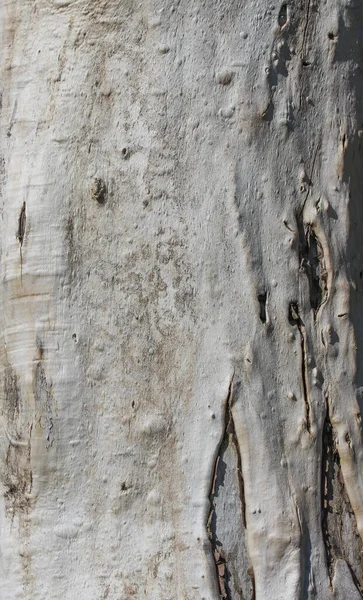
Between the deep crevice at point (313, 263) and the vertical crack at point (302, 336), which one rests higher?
the deep crevice at point (313, 263)

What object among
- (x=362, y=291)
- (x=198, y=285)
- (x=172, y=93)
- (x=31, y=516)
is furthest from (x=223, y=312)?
(x=31, y=516)

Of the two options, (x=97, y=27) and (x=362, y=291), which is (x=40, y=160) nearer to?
(x=97, y=27)

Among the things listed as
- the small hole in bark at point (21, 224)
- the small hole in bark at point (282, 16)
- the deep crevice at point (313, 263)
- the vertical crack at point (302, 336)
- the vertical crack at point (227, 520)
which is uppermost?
the small hole in bark at point (282, 16)

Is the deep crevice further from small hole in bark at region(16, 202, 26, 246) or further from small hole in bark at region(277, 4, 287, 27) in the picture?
small hole in bark at region(16, 202, 26, 246)

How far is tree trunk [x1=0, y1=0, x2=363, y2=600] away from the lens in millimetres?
1479

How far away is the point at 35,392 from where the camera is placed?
156 centimetres

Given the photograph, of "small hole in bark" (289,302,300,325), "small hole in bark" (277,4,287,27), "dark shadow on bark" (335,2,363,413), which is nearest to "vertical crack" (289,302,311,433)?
"small hole in bark" (289,302,300,325)

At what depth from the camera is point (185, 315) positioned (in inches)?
59.4

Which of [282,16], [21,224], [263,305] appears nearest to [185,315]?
[263,305]

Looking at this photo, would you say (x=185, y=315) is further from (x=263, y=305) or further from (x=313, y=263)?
(x=313, y=263)

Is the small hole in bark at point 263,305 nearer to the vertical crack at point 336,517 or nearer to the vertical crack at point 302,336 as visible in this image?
the vertical crack at point 302,336

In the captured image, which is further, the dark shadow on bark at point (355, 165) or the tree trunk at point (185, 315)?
the dark shadow on bark at point (355, 165)

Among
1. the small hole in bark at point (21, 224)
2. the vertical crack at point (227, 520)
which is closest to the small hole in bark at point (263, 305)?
the vertical crack at point (227, 520)

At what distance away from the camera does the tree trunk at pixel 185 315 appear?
1.48 metres
